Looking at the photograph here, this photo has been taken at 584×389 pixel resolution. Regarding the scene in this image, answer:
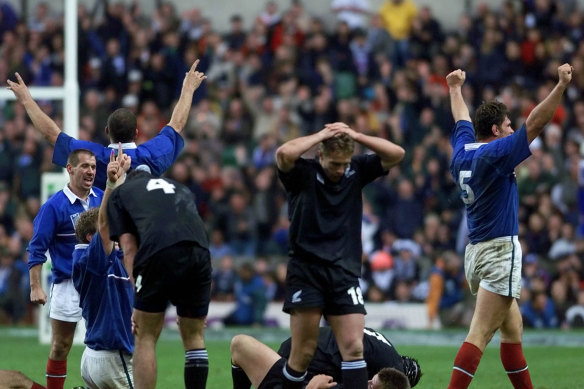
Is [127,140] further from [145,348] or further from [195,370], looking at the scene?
[195,370]

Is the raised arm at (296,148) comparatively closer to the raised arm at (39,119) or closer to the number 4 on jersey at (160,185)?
the number 4 on jersey at (160,185)

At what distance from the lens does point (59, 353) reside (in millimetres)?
10414

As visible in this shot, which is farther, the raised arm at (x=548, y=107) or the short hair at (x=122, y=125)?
the short hair at (x=122, y=125)

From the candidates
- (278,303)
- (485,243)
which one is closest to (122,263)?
(485,243)

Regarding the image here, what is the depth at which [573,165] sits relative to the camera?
20484mm

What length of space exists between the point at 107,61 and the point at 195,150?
3129 mm

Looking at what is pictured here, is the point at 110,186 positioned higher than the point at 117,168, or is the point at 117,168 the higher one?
the point at 117,168

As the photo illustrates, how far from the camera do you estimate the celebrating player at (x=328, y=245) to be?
8.57 meters

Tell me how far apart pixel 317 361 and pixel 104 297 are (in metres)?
1.74

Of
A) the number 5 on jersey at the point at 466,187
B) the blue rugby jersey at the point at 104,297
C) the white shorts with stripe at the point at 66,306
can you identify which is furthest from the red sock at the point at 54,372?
the number 5 on jersey at the point at 466,187

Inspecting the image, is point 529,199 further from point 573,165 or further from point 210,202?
point 210,202

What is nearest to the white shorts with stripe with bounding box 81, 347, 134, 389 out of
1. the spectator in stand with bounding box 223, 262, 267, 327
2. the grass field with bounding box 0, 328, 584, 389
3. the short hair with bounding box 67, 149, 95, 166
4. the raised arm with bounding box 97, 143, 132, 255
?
the raised arm with bounding box 97, 143, 132, 255

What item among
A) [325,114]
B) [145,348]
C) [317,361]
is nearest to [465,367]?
[317,361]

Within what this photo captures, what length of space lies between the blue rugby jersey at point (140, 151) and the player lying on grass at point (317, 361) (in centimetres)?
184
